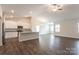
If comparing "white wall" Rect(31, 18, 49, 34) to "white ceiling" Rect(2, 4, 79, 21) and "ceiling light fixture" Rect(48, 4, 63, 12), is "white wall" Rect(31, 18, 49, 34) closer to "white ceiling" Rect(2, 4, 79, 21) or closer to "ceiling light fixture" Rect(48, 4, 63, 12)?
"white ceiling" Rect(2, 4, 79, 21)

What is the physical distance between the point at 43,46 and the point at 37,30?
0.36 meters

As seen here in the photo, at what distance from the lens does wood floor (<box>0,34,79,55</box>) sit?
221 centimetres

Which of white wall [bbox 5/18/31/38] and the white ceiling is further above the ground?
the white ceiling

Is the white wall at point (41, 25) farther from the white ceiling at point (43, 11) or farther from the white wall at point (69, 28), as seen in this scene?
the white wall at point (69, 28)

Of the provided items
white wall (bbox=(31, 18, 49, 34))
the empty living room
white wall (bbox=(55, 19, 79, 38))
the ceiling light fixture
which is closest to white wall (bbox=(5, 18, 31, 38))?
the empty living room

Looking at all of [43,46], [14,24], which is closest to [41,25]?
[43,46]

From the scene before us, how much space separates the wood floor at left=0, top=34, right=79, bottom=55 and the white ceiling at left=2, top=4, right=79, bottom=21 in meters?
0.44
